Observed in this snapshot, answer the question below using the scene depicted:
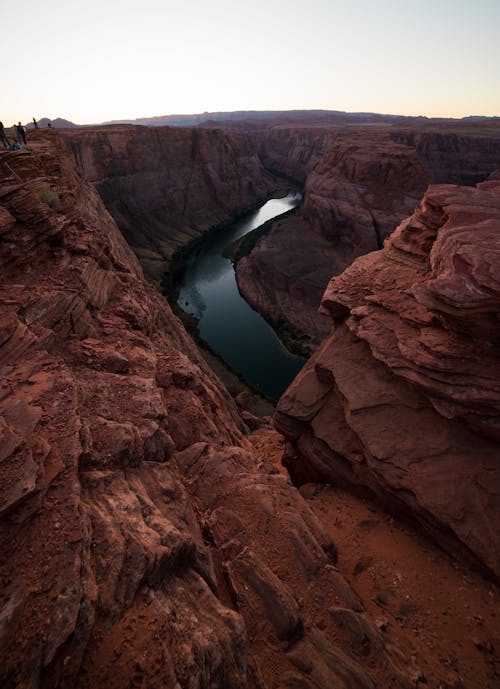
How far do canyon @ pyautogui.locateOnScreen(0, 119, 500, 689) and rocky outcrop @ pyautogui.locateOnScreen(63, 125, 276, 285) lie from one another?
38.1 m

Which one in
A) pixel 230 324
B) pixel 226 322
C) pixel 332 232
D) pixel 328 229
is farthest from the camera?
pixel 328 229

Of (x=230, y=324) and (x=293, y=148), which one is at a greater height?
(x=293, y=148)

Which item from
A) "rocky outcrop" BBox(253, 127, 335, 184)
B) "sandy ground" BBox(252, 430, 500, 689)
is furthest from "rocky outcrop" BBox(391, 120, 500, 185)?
"sandy ground" BBox(252, 430, 500, 689)

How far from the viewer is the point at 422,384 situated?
10438mm

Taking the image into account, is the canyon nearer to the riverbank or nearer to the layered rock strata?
the riverbank

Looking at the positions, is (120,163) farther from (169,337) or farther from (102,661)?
(102,661)

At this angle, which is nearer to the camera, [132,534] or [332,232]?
[132,534]

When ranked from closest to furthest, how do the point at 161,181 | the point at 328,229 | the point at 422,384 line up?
the point at 422,384
the point at 328,229
the point at 161,181

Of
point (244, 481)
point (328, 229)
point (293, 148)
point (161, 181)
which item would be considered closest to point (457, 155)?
point (328, 229)

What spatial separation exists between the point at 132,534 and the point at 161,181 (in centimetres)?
6626

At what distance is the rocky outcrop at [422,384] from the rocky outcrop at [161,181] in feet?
127

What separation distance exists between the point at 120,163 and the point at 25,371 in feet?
189

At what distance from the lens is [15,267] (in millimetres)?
12273

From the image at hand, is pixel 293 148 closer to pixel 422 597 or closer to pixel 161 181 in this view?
pixel 161 181
